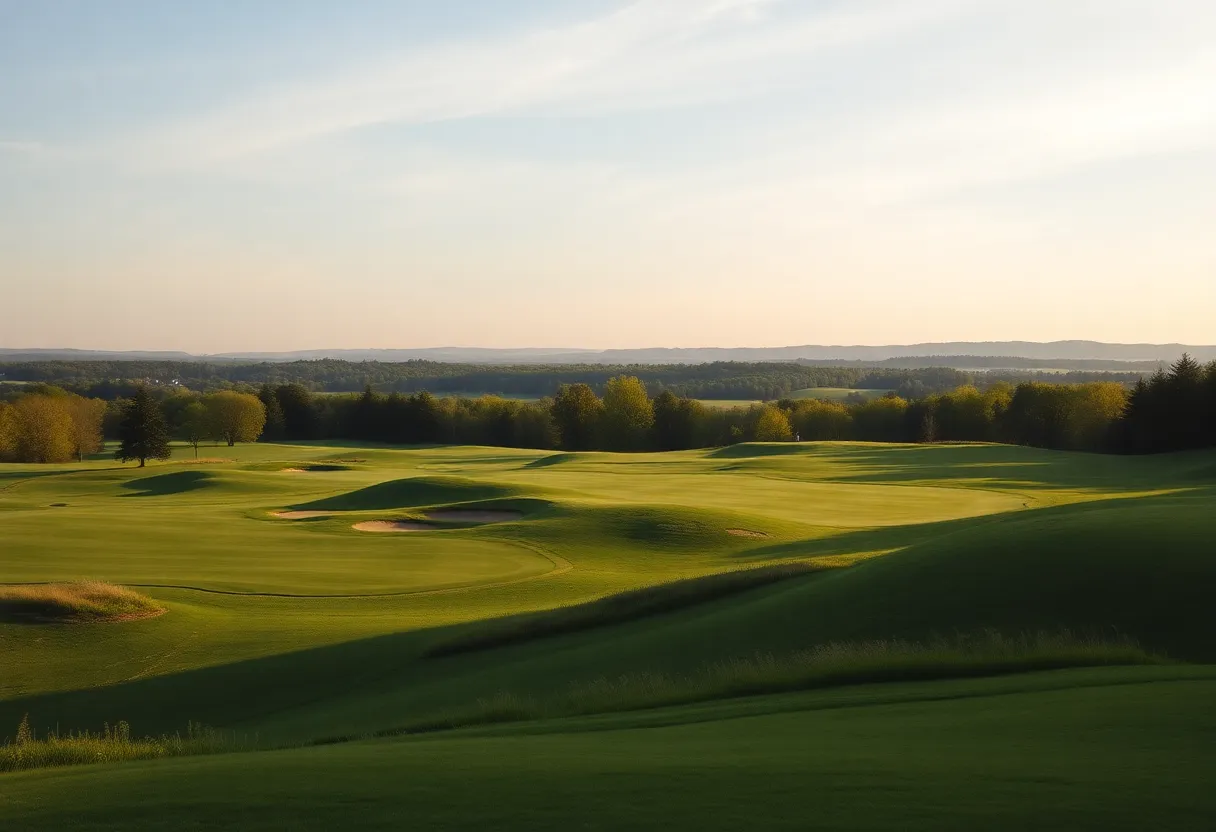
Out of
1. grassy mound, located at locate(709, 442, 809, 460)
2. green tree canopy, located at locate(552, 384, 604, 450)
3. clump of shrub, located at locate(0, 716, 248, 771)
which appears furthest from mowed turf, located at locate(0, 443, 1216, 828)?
green tree canopy, located at locate(552, 384, 604, 450)

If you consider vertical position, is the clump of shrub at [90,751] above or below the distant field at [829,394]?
below

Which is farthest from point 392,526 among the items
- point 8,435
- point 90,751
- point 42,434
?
point 8,435

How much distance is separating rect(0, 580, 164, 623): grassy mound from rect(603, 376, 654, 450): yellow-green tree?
7797 cm

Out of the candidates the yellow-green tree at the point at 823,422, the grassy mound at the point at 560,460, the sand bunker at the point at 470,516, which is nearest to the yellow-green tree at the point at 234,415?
the grassy mound at the point at 560,460

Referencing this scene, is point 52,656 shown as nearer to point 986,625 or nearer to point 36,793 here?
point 36,793

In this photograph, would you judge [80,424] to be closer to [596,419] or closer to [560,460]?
[596,419]

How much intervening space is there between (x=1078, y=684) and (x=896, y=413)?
95.4m

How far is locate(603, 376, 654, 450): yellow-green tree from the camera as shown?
97188 millimetres

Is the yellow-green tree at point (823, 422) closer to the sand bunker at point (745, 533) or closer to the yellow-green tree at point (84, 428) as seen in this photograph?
the yellow-green tree at point (84, 428)

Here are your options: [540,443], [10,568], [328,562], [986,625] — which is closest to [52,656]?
[10,568]

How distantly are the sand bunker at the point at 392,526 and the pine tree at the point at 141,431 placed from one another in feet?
128

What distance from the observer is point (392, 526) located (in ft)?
110

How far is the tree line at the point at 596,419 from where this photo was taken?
264 ft

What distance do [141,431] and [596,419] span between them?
44.9m
